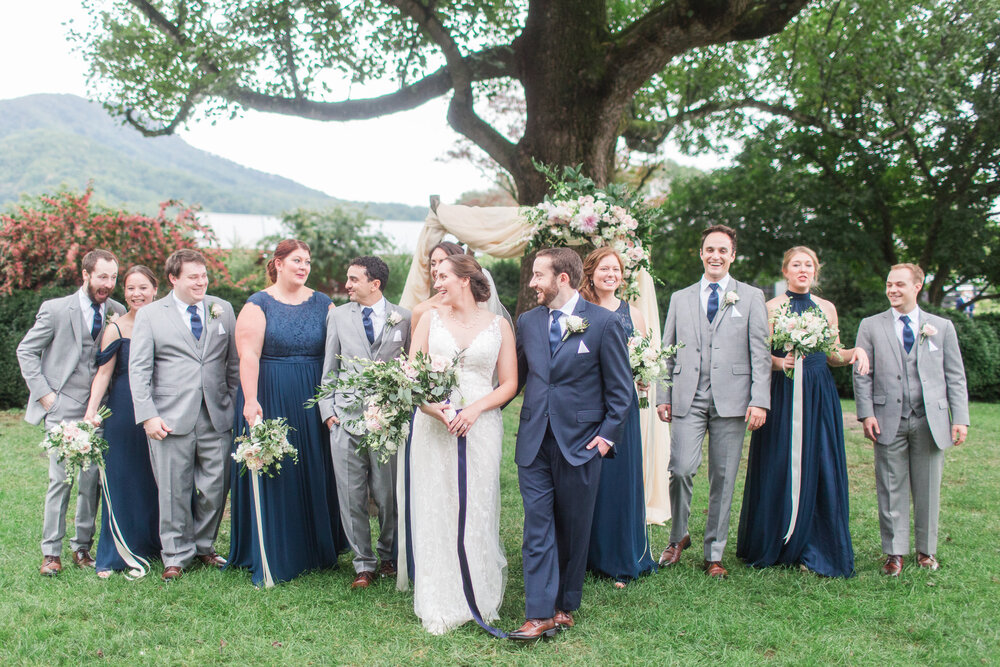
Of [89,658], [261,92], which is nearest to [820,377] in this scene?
[89,658]

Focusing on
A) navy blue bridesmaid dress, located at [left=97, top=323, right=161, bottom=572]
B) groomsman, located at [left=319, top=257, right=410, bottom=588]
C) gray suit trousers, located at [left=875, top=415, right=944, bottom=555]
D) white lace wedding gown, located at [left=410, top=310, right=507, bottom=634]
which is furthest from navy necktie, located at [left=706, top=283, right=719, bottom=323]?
navy blue bridesmaid dress, located at [left=97, top=323, right=161, bottom=572]

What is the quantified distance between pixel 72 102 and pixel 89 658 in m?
145

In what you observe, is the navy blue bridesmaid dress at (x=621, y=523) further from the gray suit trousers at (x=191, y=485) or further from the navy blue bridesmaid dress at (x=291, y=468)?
the gray suit trousers at (x=191, y=485)

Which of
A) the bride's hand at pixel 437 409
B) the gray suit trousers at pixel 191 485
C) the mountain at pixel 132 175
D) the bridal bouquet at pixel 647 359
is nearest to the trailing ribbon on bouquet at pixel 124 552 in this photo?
the gray suit trousers at pixel 191 485

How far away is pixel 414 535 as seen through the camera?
4.79 metres

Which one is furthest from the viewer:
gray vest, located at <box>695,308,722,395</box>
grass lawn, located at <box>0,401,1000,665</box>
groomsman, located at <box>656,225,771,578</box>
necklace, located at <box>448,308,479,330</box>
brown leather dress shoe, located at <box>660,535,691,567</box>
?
brown leather dress shoe, located at <box>660,535,691,567</box>

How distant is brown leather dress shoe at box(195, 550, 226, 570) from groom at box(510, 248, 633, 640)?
263 cm

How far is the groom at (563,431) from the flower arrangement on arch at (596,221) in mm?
1602

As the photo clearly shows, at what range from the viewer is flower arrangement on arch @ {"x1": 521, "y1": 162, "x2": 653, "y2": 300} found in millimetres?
6059

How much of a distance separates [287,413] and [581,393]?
232cm

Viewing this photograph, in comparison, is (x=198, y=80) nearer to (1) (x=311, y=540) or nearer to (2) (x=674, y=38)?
(2) (x=674, y=38)

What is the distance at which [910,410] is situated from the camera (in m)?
5.59

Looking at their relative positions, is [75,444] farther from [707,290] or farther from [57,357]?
[707,290]

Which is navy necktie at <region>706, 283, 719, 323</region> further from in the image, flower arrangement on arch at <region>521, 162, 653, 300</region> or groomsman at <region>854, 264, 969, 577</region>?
groomsman at <region>854, 264, 969, 577</region>
